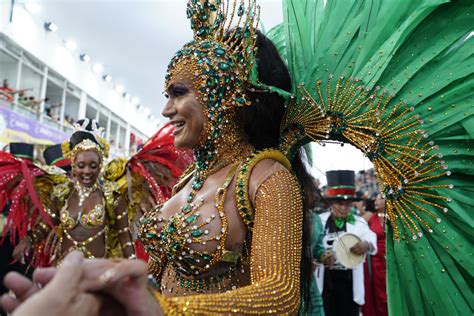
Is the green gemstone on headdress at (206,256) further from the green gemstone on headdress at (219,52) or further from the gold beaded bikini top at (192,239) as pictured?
the green gemstone on headdress at (219,52)

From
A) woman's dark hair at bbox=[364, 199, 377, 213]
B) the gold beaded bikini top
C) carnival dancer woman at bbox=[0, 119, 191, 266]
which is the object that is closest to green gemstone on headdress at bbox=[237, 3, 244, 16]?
the gold beaded bikini top

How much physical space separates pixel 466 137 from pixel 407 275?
1.55ft

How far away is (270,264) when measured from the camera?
120cm

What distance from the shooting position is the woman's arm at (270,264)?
102 cm

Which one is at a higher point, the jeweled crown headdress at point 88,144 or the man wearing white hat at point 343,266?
the jeweled crown headdress at point 88,144

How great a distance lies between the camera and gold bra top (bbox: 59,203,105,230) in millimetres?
4180

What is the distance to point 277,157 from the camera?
5.13 feet

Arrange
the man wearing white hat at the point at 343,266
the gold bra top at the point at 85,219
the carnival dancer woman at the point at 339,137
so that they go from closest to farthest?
the carnival dancer woman at the point at 339,137 → the gold bra top at the point at 85,219 → the man wearing white hat at the point at 343,266

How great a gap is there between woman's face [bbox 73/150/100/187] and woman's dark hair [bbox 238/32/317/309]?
2984 mm

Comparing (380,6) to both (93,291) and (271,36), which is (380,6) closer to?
(271,36)

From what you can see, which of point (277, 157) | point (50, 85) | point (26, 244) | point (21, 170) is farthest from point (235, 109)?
point (50, 85)

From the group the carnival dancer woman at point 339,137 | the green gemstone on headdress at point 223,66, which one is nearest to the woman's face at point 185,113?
the carnival dancer woman at point 339,137

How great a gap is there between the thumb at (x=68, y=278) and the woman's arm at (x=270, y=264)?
0.70ft

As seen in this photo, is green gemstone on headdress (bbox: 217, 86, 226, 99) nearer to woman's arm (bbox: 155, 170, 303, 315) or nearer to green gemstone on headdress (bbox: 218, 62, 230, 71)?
green gemstone on headdress (bbox: 218, 62, 230, 71)
